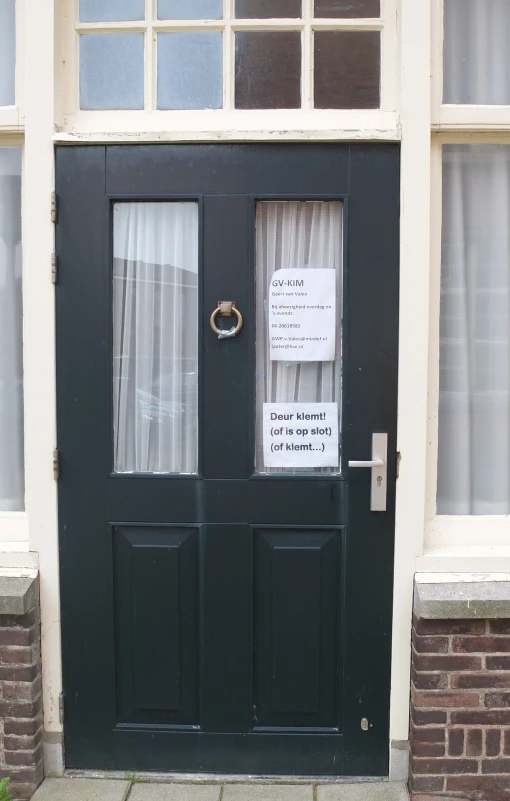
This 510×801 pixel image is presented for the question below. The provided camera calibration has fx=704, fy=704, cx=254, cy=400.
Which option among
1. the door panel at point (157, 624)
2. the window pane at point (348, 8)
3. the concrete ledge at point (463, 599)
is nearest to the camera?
the concrete ledge at point (463, 599)

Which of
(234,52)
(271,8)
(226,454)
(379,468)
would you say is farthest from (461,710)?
(271,8)

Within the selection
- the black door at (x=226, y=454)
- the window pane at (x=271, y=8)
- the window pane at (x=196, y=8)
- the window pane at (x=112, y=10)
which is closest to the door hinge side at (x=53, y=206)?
the black door at (x=226, y=454)

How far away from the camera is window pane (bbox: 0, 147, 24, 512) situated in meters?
2.91

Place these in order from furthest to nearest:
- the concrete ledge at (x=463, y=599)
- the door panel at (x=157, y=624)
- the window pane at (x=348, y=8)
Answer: the door panel at (x=157, y=624) < the window pane at (x=348, y=8) < the concrete ledge at (x=463, y=599)

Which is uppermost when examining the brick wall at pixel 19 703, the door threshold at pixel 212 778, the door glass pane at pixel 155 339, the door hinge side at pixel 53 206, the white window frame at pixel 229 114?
the white window frame at pixel 229 114

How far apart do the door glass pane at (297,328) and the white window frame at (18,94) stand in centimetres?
102

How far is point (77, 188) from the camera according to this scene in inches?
110

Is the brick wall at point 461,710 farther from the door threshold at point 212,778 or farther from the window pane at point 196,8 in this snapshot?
the window pane at point 196,8

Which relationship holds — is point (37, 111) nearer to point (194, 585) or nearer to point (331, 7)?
point (331, 7)

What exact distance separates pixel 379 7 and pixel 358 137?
0.54 meters

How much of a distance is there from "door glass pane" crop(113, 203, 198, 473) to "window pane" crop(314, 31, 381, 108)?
0.73 m

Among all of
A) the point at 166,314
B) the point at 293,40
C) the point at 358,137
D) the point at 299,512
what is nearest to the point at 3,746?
the point at 299,512

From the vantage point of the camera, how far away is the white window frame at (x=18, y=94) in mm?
2795

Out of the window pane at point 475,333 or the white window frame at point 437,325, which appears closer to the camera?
the white window frame at point 437,325
